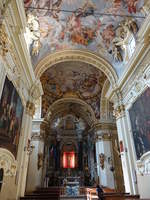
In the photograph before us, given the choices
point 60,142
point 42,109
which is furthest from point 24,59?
point 60,142

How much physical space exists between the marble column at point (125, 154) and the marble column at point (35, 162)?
7.29 metres

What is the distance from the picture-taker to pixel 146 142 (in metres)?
6.22

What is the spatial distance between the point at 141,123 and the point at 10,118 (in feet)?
17.4

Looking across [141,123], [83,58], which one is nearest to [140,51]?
[141,123]

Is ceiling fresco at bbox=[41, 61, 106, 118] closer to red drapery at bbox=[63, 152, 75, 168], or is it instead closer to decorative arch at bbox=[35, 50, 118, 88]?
decorative arch at bbox=[35, 50, 118, 88]

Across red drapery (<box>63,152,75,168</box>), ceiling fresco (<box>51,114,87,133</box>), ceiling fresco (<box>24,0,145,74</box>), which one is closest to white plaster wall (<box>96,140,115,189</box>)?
ceiling fresco (<box>24,0,145,74</box>)

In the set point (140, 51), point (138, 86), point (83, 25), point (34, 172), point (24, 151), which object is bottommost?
point (34, 172)

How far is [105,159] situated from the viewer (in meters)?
13.7

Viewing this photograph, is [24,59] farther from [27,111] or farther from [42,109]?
[42,109]

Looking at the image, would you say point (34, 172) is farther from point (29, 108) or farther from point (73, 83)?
point (73, 83)

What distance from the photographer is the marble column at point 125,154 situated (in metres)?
7.33

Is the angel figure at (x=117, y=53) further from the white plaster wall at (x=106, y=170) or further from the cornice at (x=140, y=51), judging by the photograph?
the white plaster wall at (x=106, y=170)

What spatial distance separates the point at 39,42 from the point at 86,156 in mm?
18322

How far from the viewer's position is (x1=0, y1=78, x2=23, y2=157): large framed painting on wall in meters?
4.96
